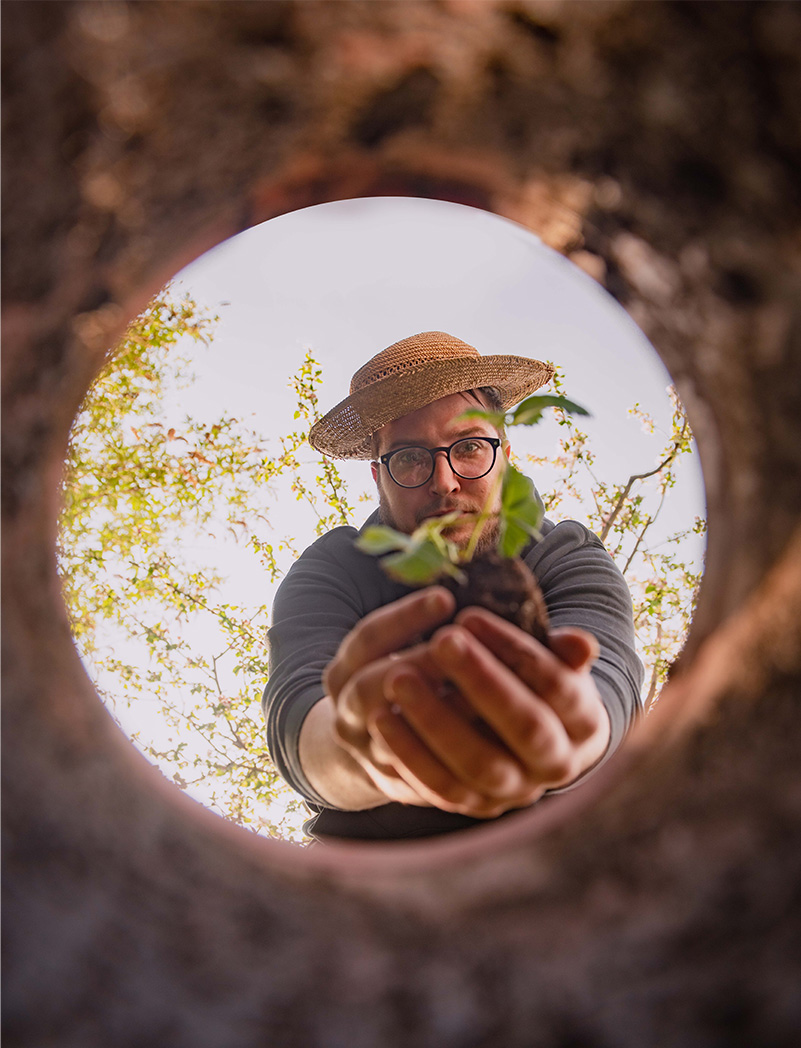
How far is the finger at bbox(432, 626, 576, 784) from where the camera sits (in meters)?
0.85

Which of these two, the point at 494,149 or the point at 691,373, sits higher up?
the point at 494,149

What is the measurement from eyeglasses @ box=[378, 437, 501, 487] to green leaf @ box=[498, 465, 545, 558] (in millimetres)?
1233

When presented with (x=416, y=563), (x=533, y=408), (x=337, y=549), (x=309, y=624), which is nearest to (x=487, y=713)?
(x=416, y=563)

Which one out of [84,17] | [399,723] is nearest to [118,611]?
[399,723]

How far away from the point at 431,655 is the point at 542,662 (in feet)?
0.62

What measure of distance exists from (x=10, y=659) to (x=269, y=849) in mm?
407

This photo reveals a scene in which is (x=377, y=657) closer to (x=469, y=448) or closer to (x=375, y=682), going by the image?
(x=375, y=682)

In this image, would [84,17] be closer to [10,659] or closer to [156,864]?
[10,659]

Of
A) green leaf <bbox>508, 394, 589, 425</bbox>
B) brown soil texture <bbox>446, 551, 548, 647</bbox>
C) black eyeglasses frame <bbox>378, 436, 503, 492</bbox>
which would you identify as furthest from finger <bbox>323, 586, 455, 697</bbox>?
black eyeglasses frame <bbox>378, 436, 503, 492</bbox>

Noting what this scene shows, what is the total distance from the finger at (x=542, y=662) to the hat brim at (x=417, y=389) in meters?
1.55

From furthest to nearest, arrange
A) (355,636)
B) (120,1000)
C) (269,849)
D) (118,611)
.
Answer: (118,611) → (355,636) → (269,849) → (120,1000)

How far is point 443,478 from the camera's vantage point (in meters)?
2.18

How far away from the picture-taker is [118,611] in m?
4.64

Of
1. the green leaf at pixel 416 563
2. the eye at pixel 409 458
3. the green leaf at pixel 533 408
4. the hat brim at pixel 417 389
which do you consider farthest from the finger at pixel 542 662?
the hat brim at pixel 417 389
